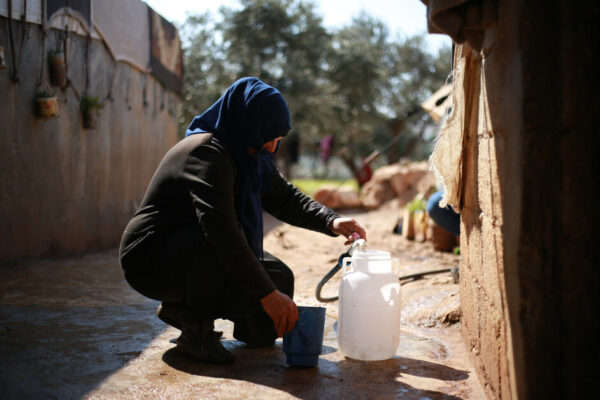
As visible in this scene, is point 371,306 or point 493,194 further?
point 371,306

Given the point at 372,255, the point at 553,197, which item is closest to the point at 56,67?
the point at 372,255

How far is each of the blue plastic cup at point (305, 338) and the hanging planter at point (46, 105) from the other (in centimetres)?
383

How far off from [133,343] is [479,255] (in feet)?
5.77

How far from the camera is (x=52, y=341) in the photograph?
3.03 meters

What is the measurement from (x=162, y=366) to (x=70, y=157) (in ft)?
12.9

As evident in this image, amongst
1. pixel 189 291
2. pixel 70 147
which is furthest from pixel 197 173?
pixel 70 147

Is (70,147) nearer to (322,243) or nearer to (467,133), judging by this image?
(322,243)

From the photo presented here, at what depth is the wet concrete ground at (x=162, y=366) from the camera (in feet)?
7.85

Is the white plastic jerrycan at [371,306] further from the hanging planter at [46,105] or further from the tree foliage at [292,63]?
the tree foliage at [292,63]

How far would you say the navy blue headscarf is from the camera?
2.72 m

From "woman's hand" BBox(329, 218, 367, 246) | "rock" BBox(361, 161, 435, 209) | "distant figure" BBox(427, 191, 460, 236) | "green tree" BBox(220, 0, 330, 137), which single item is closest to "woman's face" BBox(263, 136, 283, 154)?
"woman's hand" BBox(329, 218, 367, 246)

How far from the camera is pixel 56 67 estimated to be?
5.68 metres

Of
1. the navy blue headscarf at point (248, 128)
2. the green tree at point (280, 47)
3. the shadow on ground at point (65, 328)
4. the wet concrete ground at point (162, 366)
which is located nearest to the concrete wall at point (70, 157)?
the shadow on ground at point (65, 328)

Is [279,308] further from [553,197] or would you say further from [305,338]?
[553,197]
